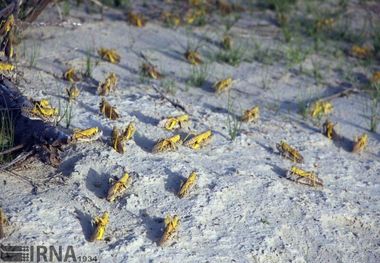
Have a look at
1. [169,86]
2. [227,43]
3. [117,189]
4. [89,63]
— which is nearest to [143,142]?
[117,189]

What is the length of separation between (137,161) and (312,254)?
3.92 ft

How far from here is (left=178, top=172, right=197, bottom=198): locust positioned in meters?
4.04

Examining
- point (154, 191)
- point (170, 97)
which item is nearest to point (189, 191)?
point (154, 191)

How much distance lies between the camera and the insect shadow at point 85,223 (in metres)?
3.66

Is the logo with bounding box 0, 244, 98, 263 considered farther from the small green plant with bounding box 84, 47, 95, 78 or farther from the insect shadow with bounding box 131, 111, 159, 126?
the small green plant with bounding box 84, 47, 95, 78

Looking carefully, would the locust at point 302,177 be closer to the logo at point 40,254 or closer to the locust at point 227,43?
the logo at point 40,254

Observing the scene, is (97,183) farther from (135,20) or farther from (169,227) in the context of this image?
(135,20)

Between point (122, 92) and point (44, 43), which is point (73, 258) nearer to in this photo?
point (122, 92)

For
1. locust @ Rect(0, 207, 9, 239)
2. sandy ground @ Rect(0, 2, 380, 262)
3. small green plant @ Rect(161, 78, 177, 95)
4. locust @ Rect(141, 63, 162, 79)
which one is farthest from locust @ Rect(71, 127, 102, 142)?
locust @ Rect(141, 63, 162, 79)

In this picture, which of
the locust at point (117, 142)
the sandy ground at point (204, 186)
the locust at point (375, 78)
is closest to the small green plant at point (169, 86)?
the sandy ground at point (204, 186)

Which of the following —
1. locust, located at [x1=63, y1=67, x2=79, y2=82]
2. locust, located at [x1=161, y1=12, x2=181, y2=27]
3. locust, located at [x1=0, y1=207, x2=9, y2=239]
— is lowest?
locust, located at [x1=0, y1=207, x2=9, y2=239]

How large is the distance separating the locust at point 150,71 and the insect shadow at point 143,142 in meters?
1.07

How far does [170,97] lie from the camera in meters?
5.24

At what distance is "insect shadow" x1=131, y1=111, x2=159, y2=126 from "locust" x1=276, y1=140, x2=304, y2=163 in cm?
89
